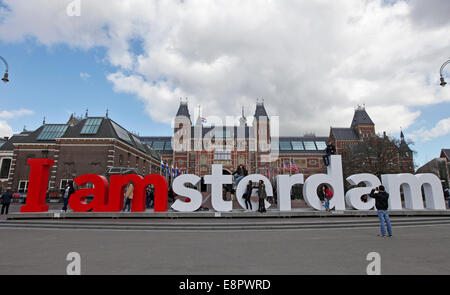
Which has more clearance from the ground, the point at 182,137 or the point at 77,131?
the point at 182,137

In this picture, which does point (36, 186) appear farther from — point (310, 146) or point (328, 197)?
point (310, 146)

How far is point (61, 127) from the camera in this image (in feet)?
124

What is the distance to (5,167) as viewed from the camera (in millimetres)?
38594

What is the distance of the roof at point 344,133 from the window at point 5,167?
67033 millimetres

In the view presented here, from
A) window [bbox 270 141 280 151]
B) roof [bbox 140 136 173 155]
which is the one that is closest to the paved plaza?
window [bbox 270 141 280 151]

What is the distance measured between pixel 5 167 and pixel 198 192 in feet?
140

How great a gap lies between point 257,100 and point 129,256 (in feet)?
194

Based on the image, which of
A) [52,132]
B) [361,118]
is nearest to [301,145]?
[361,118]

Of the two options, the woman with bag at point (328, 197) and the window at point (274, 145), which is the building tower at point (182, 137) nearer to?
the window at point (274, 145)

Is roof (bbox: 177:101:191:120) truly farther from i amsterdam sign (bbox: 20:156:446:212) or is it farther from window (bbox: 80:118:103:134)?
i amsterdam sign (bbox: 20:156:446:212)

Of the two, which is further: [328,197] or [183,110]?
[183,110]

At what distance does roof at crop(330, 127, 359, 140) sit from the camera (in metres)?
59.9

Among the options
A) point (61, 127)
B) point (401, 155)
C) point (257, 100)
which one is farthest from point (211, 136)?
point (401, 155)

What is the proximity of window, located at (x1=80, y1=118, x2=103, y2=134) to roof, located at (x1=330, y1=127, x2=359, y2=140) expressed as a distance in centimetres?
5314
